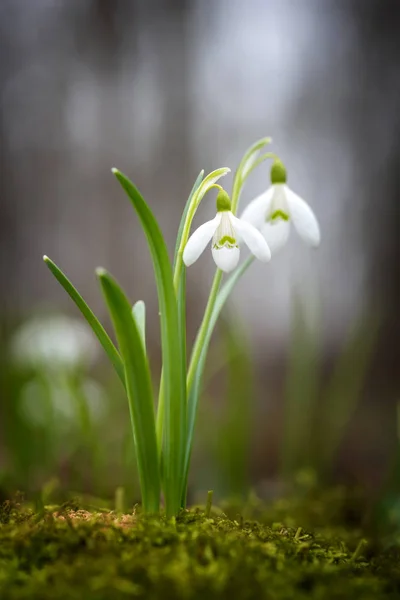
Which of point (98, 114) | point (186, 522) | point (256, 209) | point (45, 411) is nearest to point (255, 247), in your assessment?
point (256, 209)

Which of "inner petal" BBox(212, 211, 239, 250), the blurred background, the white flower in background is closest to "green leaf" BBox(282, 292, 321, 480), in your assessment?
the white flower in background

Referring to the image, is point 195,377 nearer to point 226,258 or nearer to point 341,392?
point 226,258

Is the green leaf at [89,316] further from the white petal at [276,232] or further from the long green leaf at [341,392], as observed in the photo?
the long green leaf at [341,392]

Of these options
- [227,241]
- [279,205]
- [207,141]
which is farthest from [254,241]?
[207,141]

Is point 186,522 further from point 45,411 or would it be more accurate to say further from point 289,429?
point 289,429

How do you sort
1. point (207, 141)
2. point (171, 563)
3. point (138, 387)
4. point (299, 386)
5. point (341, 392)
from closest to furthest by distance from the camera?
→ point (171, 563)
point (138, 387)
point (299, 386)
point (341, 392)
point (207, 141)
